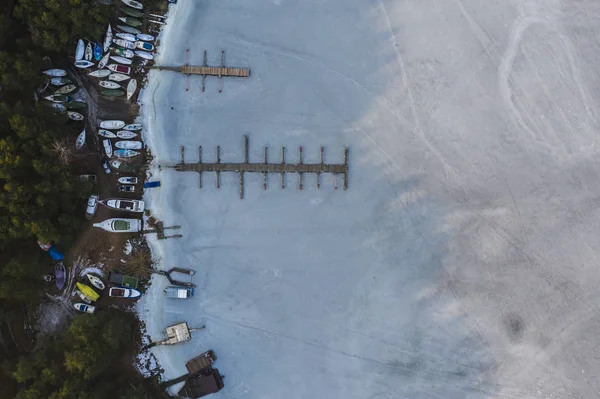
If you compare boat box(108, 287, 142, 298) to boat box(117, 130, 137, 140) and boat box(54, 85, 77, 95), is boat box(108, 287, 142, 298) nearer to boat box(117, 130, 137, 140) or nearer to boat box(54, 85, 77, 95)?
boat box(117, 130, 137, 140)

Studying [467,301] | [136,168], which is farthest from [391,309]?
[136,168]

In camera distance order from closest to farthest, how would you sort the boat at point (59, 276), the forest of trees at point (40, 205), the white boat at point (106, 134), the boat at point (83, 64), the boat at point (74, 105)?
the forest of trees at point (40, 205) → the boat at point (59, 276) → the boat at point (74, 105) → the boat at point (83, 64) → the white boat at point (106, 134)

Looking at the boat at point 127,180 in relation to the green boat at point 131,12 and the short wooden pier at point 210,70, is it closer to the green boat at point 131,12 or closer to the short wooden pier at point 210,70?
the short wooden pier at point 210,70

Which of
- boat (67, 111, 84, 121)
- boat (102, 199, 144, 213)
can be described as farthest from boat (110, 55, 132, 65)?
boat (102, 199, 144, 213)

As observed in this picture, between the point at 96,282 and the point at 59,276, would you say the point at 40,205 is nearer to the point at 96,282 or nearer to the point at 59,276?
the point at 59,276

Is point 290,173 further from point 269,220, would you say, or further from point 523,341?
point 523,341

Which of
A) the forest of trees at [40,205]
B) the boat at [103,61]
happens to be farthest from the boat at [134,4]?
the boat at [103,61]
